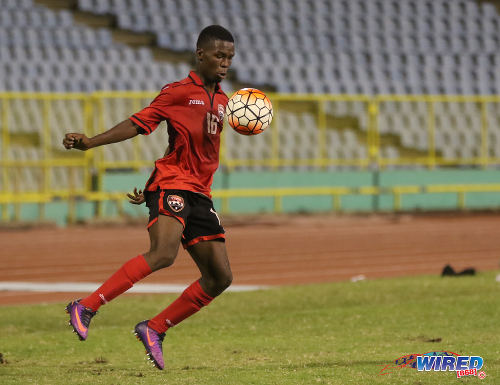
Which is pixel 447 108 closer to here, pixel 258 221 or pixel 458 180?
pixel 458 180

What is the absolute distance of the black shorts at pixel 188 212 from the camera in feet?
18.5

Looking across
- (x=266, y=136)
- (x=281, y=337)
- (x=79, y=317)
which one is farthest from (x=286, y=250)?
(x=79, y=317)

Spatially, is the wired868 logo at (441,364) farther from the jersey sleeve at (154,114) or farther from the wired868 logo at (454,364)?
the jersey sleeve at (154,114)

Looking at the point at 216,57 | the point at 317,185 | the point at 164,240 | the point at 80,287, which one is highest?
the point at 216,57

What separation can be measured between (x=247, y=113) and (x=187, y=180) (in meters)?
0.65

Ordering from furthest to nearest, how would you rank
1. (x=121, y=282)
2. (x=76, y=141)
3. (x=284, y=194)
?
(x=284, y=194)
(x=121, y=282)
(x=76, y=141)

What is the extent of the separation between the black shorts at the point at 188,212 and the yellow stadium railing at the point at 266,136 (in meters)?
13.0

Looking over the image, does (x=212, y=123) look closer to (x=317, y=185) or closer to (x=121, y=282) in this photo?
(x=121, y=282)

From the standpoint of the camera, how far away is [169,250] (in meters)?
5.55

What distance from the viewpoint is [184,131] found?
5.69 m

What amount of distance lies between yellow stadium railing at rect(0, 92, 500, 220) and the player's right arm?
510 inches

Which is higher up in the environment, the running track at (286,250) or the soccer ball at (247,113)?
the soccer ball at (247,113)

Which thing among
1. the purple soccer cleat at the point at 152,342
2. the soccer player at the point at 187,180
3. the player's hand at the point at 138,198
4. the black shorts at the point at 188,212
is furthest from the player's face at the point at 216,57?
the purple soccer cleat at the point at 152,342

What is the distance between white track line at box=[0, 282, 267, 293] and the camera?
422 inches
